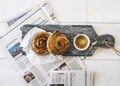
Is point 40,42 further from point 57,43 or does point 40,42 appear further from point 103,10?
point 103,10

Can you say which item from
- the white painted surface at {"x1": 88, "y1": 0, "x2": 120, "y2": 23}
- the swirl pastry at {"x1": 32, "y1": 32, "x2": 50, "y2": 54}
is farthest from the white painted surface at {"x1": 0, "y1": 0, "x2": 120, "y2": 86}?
the swirl pastry at {"x1": 32, "y1": 32, "x2": 50, "y2": 54}

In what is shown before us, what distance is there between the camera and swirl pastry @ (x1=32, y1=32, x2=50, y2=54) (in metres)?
1.00

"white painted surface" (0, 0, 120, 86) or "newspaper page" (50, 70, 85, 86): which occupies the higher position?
"white painted surface" (0, 0, 120, 86)

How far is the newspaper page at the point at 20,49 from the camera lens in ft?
3.38

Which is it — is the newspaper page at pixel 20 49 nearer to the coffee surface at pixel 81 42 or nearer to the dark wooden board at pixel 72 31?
the dark wooden board at pixel 72 31

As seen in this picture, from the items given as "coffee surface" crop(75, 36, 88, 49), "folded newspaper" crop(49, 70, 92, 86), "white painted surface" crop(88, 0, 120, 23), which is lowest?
"folded newspaper" crop(49, 70, 92, 86)

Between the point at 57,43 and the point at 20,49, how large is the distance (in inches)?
6.6

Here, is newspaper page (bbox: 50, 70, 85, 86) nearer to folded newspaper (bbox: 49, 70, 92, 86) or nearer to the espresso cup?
folded newspaper (bbox: 49, 70, 92, 86)

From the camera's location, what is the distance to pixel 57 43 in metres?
1.00

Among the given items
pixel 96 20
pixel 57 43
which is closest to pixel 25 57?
pixel 57 43

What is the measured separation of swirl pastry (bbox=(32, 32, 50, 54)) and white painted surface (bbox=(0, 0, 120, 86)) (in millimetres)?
100

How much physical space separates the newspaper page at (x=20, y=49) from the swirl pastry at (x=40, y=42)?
0.06m

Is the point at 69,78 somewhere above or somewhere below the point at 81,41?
below

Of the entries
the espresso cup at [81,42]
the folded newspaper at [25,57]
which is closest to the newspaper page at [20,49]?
the folded newspaper at [25,57]
